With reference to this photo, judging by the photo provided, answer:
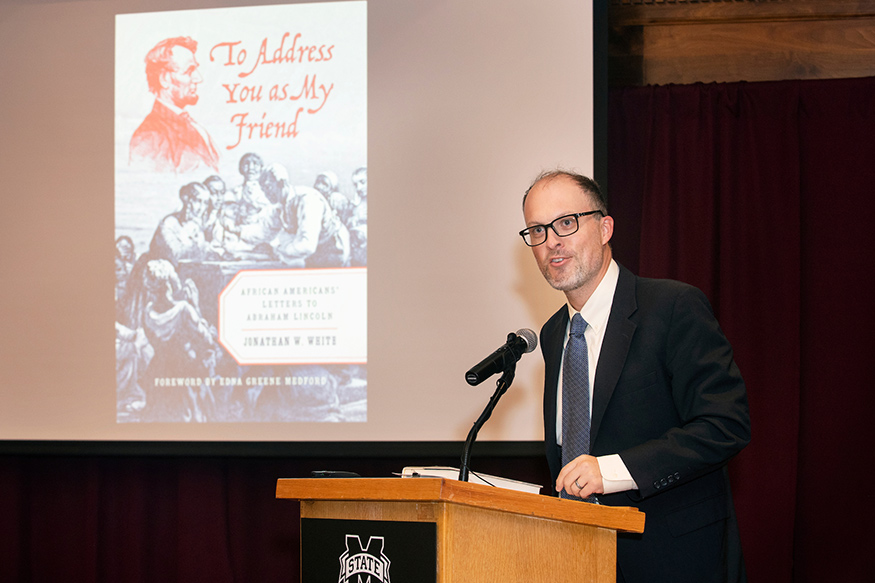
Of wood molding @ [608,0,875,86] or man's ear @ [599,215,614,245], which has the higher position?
wood molding @ [608,0,875,86]

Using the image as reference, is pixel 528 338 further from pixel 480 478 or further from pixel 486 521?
pixel 486 521

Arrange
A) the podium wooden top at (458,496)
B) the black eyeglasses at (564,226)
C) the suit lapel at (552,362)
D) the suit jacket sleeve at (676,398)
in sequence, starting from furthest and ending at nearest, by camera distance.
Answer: the suit lapel at (552,362), the black eyeglasses at (564,226), the suit jacket sleeve at (676,398), the podium wooden top at (458,496)

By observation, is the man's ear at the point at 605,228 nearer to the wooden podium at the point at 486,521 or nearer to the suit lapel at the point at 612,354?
the suit lapel at the point at 612,354

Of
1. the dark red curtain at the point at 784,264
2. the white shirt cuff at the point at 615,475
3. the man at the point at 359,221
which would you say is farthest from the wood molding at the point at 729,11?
the white shirt cuff at the point at 615,475

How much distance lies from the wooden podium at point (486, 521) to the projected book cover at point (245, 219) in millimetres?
1935

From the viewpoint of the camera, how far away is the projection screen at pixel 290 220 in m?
3.29

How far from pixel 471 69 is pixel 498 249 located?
83 cm

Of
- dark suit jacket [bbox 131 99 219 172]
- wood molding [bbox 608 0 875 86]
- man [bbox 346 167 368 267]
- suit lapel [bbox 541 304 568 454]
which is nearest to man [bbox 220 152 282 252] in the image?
dark suit jacket [bbox 131 99 219 172]

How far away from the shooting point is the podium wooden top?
1233 millimetres

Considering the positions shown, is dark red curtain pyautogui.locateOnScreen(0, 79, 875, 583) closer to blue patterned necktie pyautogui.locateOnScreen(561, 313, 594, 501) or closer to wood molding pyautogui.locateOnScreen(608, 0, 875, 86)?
wood molding pyautogui.locateOnScreen(608, 0, 875, 86)

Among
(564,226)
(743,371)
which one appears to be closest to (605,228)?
(564,226)

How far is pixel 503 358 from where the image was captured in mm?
1603

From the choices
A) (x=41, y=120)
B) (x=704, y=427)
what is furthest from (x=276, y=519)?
(x=704, y=427)

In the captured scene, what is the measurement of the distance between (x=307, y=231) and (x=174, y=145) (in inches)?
30.2
